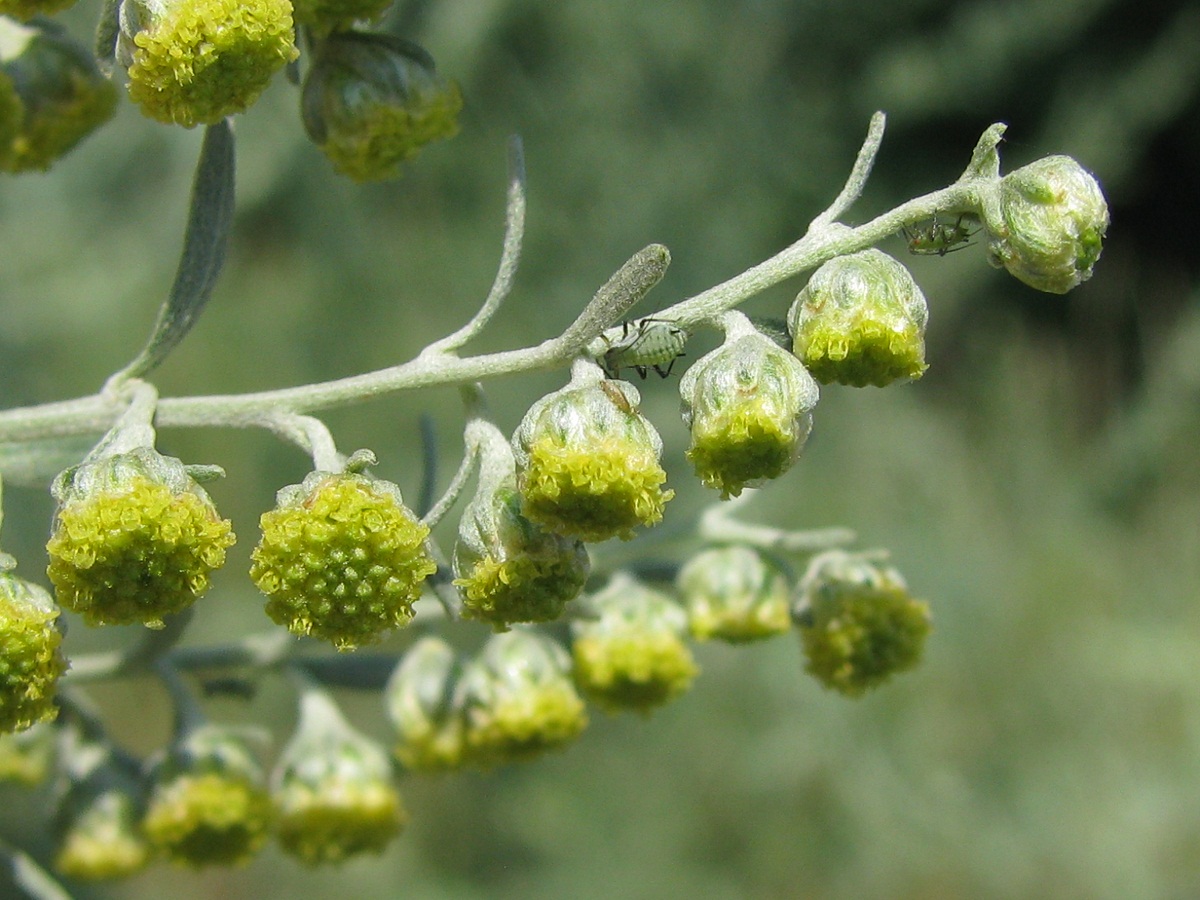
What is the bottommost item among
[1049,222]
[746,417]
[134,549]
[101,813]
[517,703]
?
[101,813]

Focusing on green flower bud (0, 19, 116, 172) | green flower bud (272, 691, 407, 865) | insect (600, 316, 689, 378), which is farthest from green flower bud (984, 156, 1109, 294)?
Result: green flower bud (272, 691, 407, 865)

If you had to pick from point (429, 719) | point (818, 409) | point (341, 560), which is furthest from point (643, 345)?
point (818, 409)

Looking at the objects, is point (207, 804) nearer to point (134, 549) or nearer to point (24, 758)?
point (24, 758)

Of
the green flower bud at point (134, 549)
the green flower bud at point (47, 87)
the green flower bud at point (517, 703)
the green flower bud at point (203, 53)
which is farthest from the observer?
the green flower bud at point (517, 703)

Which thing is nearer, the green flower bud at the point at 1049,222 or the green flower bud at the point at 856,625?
the green flower bud at the point at 1049,222

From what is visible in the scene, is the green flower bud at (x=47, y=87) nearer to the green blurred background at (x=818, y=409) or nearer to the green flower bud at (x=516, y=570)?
the green flower bud at (x=516, y=570)

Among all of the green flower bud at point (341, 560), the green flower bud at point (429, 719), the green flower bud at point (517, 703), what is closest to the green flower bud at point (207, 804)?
the green flower bud at point (429, 719)

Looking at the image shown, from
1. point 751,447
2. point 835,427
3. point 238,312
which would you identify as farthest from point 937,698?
point 751,447
